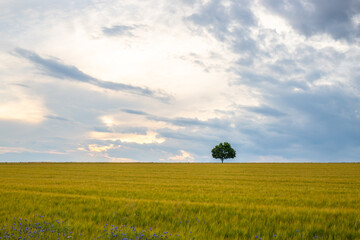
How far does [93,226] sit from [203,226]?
3.34 m

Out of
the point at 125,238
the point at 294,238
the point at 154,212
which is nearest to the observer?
the point at 125,238

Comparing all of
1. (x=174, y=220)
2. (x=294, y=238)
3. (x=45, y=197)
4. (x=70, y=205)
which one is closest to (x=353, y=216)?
(x=294, y=238)

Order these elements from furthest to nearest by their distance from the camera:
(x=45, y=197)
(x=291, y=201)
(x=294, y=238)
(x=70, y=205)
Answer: (x=291, y=201)
(x=45, y=197)
(x=70, y=205)
(x=294, y=238)

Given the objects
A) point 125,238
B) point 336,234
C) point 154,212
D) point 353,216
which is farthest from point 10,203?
point 353,216

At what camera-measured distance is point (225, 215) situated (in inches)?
346

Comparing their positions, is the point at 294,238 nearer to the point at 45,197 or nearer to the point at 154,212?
the point at 154,212

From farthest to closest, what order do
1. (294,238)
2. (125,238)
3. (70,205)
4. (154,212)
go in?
1. (70,205)
2. (154,212)
3. (294,238)
4. (125,238)

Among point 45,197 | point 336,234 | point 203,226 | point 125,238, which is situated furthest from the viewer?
point 45,197

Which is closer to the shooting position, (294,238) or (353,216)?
(294,238)

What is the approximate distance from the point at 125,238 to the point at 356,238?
20.7 feet

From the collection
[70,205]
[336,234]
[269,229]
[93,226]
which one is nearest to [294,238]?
[269,229]

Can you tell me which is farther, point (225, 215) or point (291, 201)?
point (291, 201)

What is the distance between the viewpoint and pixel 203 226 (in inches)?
307

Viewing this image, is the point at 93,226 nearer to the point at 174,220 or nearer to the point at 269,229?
the point at 174,220
